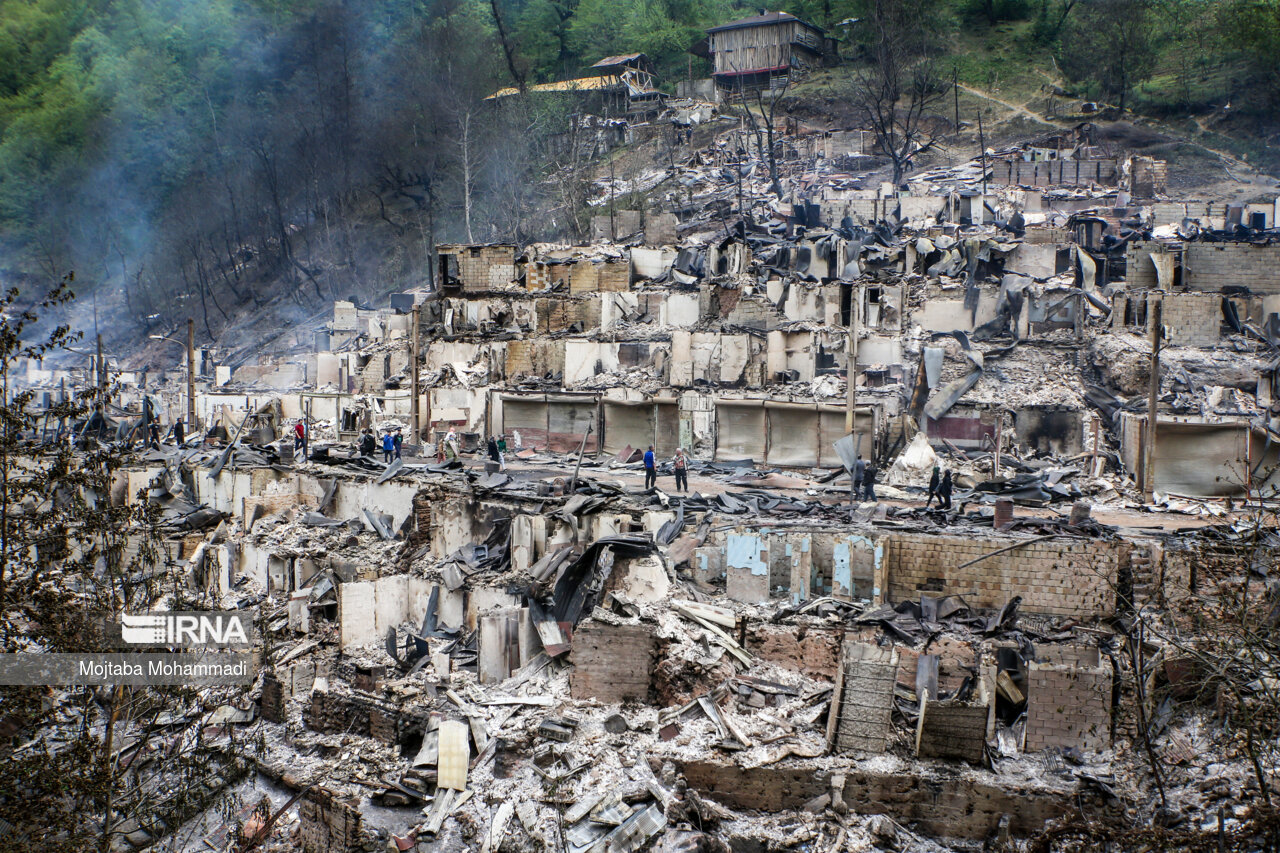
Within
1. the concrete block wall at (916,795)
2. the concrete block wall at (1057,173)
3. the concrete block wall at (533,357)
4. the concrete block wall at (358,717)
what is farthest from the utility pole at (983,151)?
the concrete block wall at (358,717)

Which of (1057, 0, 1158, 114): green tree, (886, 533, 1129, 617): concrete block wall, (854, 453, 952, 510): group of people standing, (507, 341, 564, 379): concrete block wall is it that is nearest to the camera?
(886, 533, 1129, 617): concrete block wall

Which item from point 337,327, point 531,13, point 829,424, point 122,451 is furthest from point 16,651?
point 531,13

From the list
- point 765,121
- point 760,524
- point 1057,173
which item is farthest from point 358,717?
point 765,121

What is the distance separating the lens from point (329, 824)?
29.7ft

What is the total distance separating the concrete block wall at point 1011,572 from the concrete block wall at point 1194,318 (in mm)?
10587

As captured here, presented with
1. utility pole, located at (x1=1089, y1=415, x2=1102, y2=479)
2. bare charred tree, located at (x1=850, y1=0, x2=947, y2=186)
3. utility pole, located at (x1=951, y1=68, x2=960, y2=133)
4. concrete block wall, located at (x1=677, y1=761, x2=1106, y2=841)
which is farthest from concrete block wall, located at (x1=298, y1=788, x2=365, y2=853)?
utility pole, located at (x1=951, y1=68, x2=960, y2=133)

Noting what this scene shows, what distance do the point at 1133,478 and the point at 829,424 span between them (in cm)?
521

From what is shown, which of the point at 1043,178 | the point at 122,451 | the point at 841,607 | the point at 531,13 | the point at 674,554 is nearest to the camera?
the point at 122,451

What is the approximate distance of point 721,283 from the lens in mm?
22938

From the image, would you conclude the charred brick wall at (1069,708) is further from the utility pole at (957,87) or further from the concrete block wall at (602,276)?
the utility pole at (957,87)

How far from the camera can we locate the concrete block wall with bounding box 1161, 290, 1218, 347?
19984mm

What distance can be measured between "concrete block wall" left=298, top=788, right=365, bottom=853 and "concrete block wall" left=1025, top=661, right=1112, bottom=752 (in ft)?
21.2

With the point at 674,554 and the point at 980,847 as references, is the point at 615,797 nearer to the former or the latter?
the point at 980,847

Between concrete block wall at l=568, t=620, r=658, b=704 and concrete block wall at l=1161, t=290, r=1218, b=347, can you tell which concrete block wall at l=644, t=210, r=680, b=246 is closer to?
concrete block wall at l=1161, t=290, r=1218, b=347
